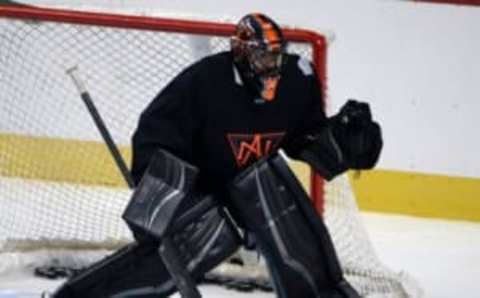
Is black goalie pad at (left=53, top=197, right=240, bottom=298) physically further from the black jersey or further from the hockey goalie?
the black jersey

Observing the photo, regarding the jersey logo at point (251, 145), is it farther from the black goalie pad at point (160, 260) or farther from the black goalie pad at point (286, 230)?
the black goalie pad at point (160, 260)

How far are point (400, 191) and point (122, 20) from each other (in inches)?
57.8

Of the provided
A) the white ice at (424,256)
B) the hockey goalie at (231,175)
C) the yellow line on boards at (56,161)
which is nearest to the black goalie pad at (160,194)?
the hockey goalie at (231,175)

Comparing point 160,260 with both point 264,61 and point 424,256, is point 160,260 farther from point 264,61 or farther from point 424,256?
point 424,256

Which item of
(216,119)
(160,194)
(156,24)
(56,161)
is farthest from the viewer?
(56,161)

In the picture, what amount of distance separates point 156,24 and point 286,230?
1073mm

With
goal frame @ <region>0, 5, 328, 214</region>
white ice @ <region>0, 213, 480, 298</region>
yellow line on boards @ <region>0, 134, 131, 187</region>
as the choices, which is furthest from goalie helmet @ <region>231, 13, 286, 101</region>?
yellow line on boards @ <region>0, 134, 131, 187</region>

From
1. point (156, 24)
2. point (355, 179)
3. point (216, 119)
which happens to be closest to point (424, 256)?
point (355, 179)

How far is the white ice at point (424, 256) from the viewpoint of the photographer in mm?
4230

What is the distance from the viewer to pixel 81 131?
16.1 feet

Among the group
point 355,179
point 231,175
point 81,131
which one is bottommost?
point 355,179

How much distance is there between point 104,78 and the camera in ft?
15.4

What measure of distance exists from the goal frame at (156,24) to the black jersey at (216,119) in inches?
25.7

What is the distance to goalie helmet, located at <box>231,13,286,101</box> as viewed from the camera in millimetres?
3133
